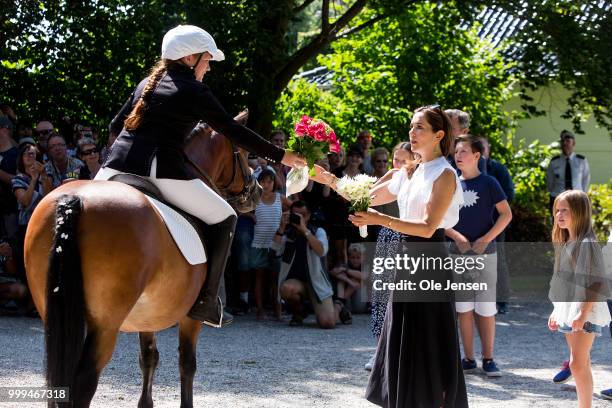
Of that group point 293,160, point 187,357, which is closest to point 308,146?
point 293,160

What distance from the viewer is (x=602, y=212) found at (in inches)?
651

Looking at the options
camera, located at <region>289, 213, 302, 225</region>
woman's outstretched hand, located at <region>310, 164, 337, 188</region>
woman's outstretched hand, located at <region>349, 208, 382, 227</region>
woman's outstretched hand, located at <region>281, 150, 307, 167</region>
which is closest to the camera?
woman's outstretched hand, located at <region>349, 208, 382, 227</region>

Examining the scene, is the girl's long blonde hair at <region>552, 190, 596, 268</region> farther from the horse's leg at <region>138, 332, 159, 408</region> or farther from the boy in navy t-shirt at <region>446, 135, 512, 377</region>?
the horse's leg at <region>138, 332, 159, 408</region>

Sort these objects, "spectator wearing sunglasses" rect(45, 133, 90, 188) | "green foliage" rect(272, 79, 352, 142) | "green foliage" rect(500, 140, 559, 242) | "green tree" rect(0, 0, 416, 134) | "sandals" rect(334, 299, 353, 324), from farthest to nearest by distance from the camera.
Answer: "green foliage" rect(272, 79, 352, 142) < "green foliage" rect(500, 140, 559, 242) < "green tree" rect(0, 0, 416, 134) < "sandals" rect(334, 299, 353, 324) < "spectator wearing sunglasses" rect(45, 133, 90, 188)

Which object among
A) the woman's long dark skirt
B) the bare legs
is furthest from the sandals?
the woman's long dark skirt

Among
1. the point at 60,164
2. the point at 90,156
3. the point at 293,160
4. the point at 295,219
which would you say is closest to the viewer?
the point at 293,160

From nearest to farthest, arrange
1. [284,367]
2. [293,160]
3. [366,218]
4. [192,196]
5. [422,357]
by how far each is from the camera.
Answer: [366,218] → [422,357] → [192,196] → [293,160] → [284,367]

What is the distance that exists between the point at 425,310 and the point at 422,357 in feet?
0.94

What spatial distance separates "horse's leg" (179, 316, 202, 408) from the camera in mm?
6715

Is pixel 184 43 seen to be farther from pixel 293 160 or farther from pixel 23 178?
pixel 23 178

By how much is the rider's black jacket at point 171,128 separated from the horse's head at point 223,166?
0.38 metres

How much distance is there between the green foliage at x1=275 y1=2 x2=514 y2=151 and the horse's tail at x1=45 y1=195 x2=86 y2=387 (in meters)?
12.4

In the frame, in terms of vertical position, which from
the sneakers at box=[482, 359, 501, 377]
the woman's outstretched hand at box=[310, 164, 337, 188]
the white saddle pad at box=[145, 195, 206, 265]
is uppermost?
the woman's outstretched hand at box=[310, 164, 337, 188]

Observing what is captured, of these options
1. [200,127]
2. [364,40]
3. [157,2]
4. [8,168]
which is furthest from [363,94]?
[200,127]
